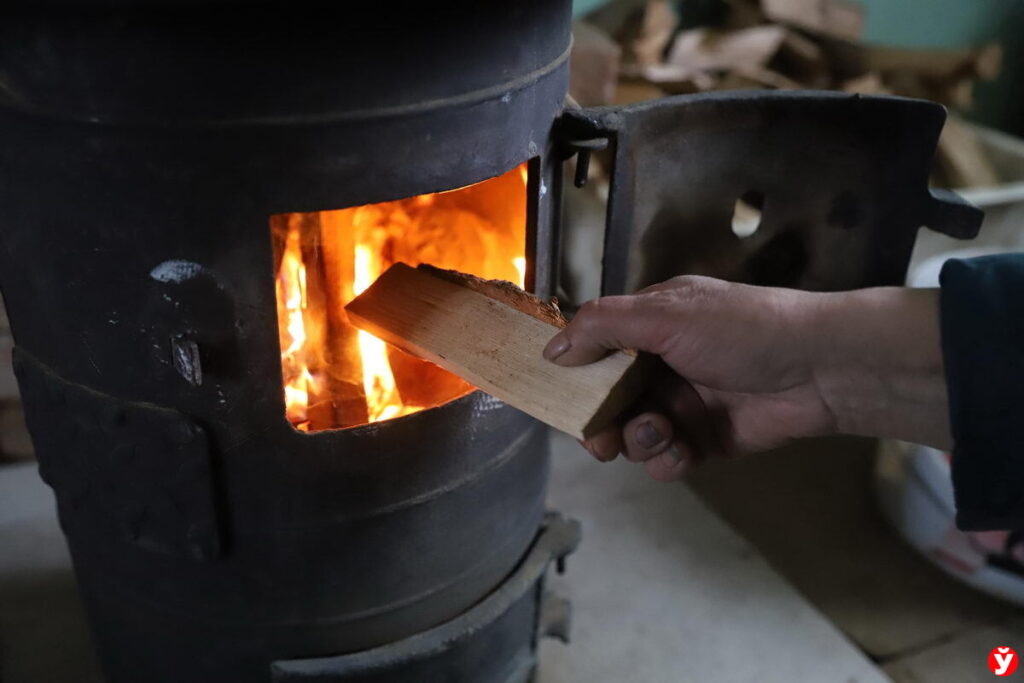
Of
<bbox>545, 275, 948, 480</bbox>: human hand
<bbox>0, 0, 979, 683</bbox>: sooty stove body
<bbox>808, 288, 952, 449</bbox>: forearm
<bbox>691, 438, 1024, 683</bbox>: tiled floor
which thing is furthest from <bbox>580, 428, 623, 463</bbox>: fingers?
<bbox>691, 438, 1024, 683</bbox>: tiled floor

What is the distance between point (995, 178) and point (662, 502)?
4.34ft

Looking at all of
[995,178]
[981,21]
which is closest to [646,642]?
[995,178]

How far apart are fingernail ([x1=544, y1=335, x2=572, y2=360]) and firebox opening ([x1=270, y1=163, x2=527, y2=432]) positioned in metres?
0.18

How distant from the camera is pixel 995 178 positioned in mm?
2420

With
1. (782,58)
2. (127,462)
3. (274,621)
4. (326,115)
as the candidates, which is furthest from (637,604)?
(782,58)

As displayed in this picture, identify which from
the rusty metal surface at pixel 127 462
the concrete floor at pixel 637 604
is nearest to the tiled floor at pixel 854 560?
the concrete floor at pixel 637 604

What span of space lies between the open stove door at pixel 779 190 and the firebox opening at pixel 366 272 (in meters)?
0.13

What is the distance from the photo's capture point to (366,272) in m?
1.05

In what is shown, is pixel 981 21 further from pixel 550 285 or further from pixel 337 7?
pixel 337 7

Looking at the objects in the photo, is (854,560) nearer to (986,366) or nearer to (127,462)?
(986,366)

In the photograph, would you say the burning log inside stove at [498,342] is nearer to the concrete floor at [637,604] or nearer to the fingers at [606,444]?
the fingers at [606,444]

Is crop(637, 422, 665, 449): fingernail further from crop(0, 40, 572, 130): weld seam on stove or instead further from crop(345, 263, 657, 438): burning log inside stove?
crop(0, 40, 572, 130): weld seam on stove

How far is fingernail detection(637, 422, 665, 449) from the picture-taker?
40.1 inches

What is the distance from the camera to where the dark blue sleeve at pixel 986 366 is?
85 cm
